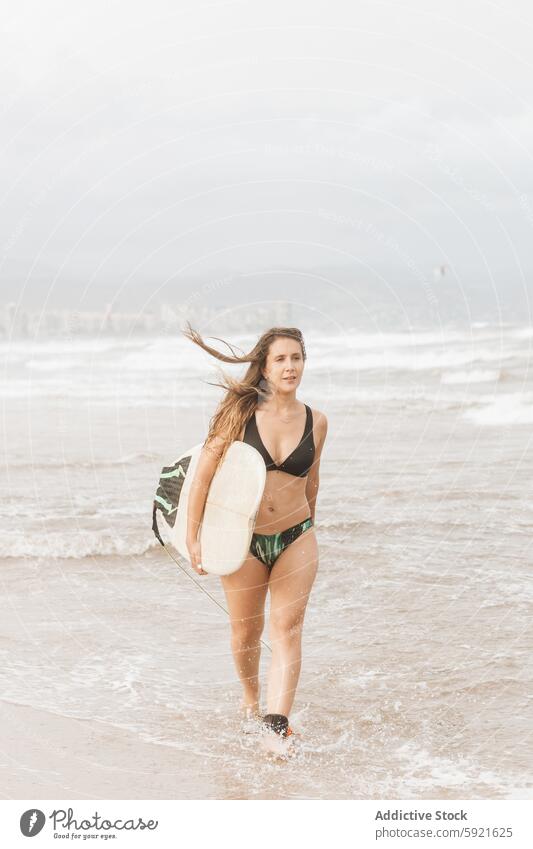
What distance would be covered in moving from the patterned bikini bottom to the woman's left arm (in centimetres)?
17

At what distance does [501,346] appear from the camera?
27531 mm

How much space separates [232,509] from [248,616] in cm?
58

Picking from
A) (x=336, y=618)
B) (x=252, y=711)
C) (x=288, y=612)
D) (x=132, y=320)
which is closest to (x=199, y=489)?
(x=288, y=612)

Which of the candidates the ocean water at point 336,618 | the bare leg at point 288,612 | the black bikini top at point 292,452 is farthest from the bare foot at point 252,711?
the black bikini top at point 292,452

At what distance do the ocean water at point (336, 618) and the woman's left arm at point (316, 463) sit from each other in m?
1.21

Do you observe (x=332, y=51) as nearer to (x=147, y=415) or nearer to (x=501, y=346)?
(x=147, y=415)

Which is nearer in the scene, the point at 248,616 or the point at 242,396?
the point at 242,396

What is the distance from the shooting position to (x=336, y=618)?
262 inches

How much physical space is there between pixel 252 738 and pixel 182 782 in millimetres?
491

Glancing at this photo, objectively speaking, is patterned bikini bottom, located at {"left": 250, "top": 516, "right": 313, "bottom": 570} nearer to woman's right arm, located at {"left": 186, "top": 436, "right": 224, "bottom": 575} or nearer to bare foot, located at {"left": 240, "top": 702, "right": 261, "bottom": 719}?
woman's right arm, located at {"left": 186, "top": 436, "right": 224, "bottom": 575}

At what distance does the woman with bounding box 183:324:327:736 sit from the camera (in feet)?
14.6

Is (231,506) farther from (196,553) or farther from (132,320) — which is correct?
(132,320)

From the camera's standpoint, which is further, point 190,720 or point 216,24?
point 216,24

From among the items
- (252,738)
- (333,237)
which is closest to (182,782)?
(252,738)
